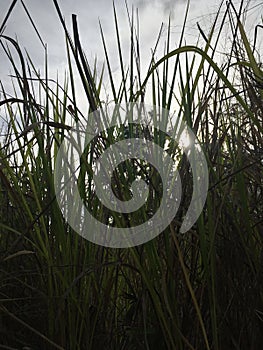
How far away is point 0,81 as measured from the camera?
0.91m

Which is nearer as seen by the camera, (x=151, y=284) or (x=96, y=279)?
(x=151, y=284)

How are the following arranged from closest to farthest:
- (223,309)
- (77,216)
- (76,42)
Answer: (76,42)
(223,309)
(77,216)

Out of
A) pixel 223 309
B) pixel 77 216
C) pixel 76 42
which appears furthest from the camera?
pixel 77 216

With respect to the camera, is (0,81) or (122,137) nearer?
(122,137)

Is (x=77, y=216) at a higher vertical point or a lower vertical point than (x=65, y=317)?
higher

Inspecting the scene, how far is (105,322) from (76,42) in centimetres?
49

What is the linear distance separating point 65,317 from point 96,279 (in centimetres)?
9

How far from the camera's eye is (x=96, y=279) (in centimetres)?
76

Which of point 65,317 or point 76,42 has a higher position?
point 76,42

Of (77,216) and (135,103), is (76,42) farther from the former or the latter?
(77,216)

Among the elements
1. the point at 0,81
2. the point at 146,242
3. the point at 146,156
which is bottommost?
the point at 146,242

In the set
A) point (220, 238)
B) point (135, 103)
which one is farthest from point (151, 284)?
point (135, 103)

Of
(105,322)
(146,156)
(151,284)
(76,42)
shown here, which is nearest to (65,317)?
(105,322)

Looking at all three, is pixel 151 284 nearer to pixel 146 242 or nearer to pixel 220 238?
pixel 146 242
